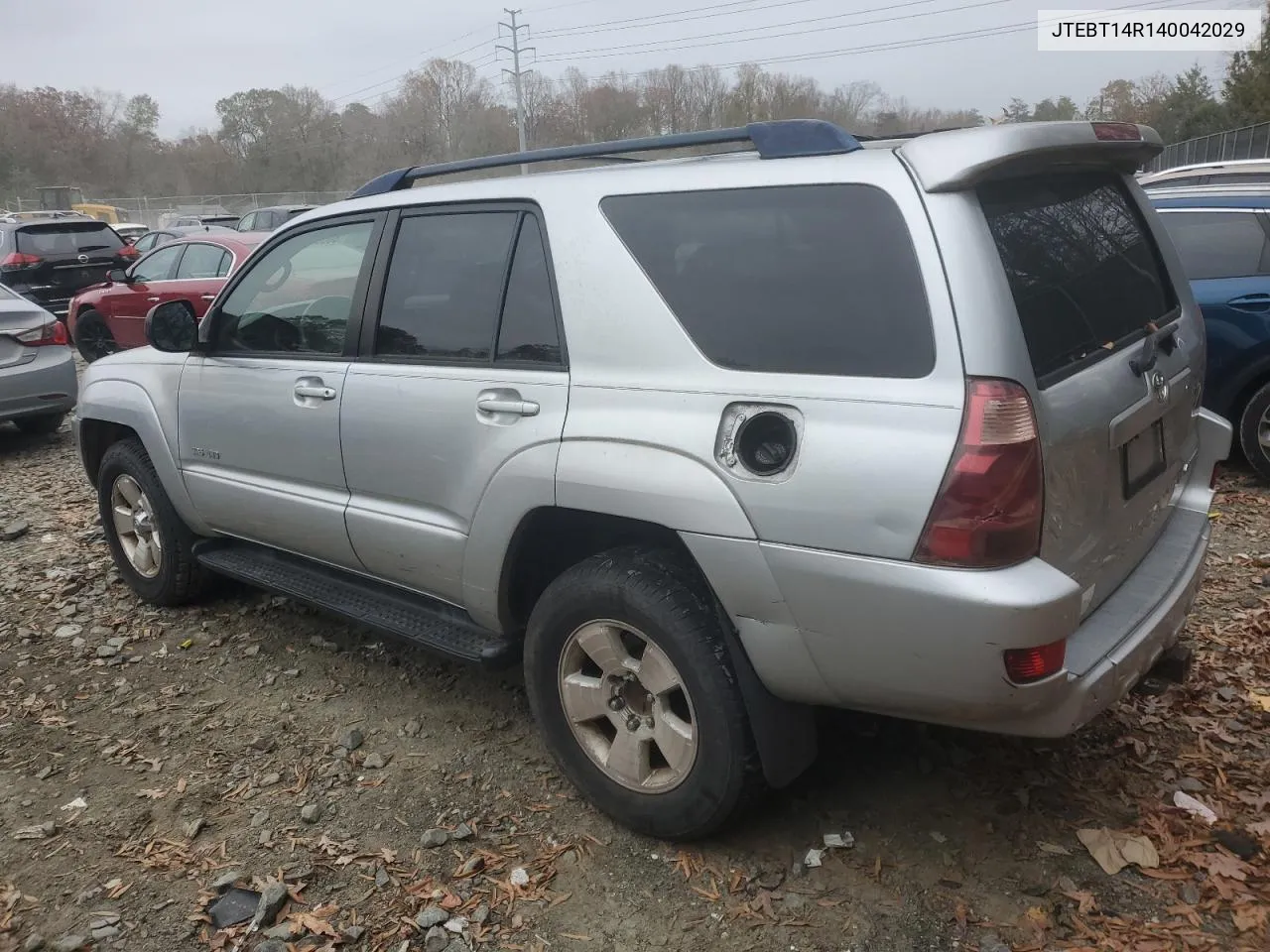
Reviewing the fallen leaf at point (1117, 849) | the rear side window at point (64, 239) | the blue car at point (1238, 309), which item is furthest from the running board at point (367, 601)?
the rear side window at point (64, 239)

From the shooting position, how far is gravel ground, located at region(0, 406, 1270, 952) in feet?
8.41

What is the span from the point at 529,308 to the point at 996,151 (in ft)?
4.50

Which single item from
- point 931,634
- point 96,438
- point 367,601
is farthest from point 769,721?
point 96,438

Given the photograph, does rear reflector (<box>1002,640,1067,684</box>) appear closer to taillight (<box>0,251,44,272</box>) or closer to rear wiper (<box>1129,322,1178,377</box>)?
rear wiper (<box>1129,322,1178,377</box>)

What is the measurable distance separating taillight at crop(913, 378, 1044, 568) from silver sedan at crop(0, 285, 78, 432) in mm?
8002

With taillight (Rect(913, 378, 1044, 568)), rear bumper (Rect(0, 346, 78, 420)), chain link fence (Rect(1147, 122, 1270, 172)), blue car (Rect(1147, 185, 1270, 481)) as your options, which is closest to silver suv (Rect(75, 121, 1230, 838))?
taillight (Rect(913, 378, 1044, 568))

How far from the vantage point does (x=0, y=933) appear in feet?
8.88

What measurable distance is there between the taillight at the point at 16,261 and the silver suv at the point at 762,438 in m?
13.1

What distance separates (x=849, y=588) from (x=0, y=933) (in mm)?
2462

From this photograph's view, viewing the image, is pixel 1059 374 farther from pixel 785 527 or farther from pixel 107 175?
pixel 107 175

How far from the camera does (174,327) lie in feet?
13.5

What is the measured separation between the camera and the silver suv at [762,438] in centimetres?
219

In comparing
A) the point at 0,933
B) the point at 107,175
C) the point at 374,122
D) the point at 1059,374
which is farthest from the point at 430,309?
the point at 107,175

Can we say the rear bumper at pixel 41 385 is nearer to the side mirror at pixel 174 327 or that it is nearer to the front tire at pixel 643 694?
the side mirror at pixel 174 327
